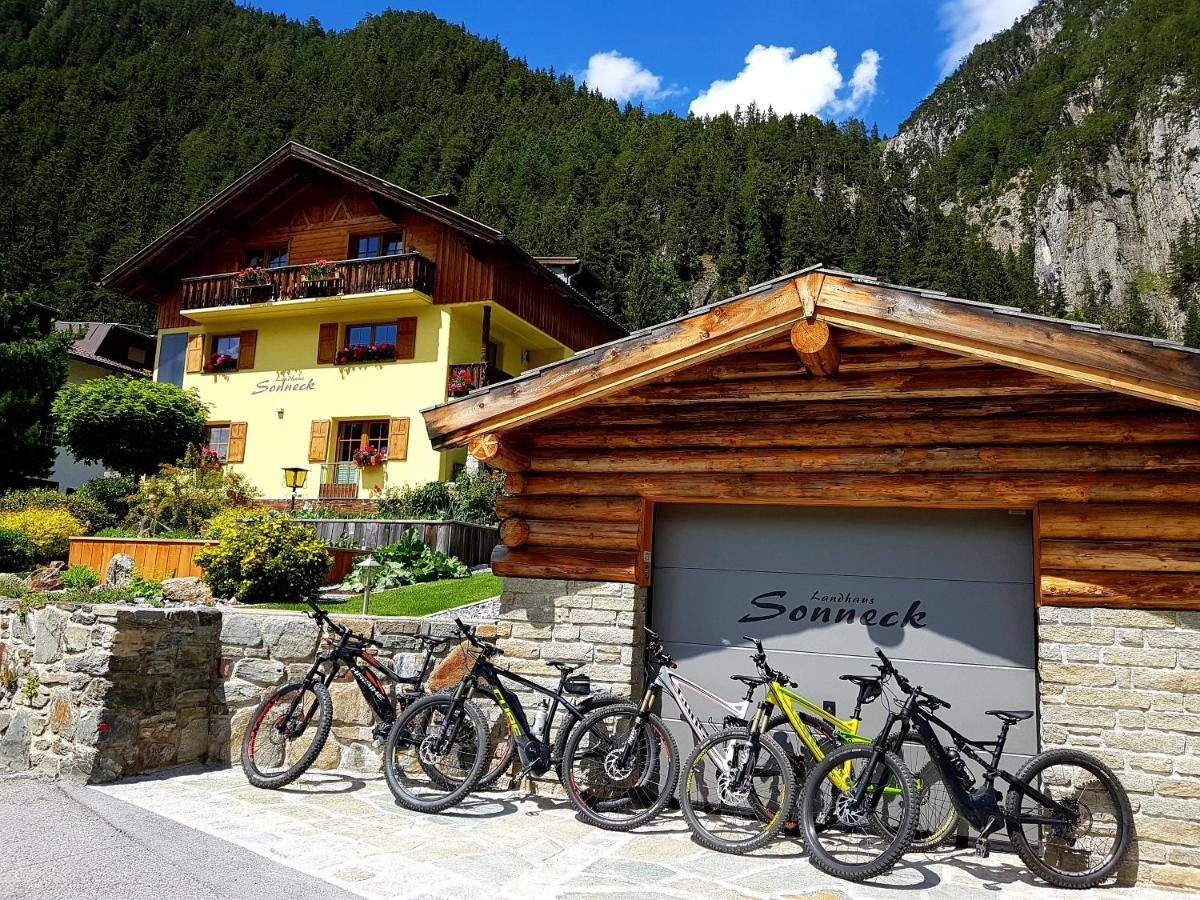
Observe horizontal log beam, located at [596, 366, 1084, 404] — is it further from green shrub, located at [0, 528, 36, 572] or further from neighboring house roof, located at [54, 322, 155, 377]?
neighboring house roof, located at [54, 322, 155, 377]

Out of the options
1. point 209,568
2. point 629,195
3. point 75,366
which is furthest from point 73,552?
point 629,195

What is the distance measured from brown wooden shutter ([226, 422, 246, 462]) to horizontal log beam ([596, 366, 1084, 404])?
1850 centimetres

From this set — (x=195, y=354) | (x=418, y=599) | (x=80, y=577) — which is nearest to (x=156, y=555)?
(x=80, y=577)

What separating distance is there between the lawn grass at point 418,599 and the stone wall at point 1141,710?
21.0 ft

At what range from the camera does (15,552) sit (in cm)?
1377

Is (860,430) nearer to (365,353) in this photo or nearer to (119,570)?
(119,570)

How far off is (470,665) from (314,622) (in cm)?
151

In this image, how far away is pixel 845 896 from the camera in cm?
455

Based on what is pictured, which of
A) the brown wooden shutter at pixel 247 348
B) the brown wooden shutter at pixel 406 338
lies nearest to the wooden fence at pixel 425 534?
the brown wooden shutter at pixel 406 338

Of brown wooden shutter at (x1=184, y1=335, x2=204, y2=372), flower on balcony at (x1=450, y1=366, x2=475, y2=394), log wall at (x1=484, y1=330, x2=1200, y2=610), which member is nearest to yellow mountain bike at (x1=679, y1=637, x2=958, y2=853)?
log wall at (x1=484, y1=330, x2=1200, y2=610)

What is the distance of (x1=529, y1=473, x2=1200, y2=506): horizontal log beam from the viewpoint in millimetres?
5352

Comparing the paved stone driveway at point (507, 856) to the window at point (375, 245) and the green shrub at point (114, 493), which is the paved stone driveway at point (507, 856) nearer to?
the green shrub at point (114, 493)

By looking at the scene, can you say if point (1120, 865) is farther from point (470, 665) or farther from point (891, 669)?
point (470, 665)

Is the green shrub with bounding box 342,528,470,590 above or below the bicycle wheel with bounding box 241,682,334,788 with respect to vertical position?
above
